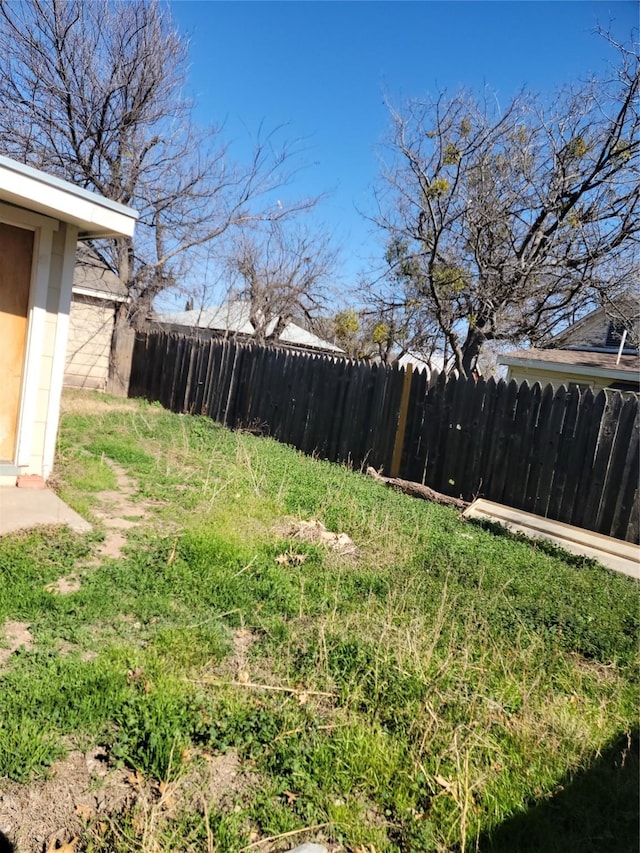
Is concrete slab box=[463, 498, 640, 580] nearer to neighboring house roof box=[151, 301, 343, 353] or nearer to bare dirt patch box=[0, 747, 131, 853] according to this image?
bare dirt patch box=[0, 747, 131, 853]

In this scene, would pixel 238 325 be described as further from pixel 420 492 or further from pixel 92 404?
pixel 420 492

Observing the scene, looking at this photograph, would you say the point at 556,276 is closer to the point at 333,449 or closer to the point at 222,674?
the point at 333,449

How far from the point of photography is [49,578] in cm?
356

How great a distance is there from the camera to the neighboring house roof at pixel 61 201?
14.8 feet

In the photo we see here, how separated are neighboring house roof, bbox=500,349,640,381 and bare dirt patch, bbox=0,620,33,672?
14292 millimetres

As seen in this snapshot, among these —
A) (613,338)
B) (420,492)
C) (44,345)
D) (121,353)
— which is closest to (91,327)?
(121,353)

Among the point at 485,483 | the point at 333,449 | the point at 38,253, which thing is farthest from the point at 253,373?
the point at 38,253

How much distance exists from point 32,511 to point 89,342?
11.1 meters

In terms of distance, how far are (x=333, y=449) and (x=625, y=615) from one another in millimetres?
5640

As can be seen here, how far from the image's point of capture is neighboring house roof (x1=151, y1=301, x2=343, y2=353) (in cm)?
2277

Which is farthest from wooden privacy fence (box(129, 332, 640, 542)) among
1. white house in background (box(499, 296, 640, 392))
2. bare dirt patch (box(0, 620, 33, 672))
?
white house in background (box(499, 296, 640, 392))

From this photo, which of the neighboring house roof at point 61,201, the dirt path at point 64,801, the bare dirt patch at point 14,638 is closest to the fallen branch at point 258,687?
the dirt path at point 64,801

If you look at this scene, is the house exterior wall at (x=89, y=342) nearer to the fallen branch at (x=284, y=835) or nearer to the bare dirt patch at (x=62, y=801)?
the bare dirt patch at (x=62, y=801)

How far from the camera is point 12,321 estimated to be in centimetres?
523
